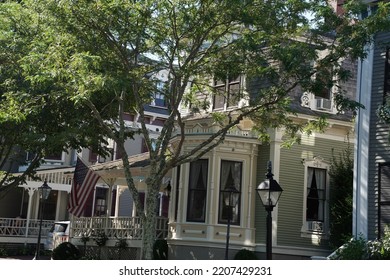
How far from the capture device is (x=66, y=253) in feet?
86.0

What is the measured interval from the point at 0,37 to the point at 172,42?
16.7 feet

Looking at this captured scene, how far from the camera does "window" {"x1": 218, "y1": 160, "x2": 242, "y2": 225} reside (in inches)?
886

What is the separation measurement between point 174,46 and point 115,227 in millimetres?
10498

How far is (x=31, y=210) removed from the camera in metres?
41.2

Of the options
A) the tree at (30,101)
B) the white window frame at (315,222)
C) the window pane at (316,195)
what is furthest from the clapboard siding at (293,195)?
the tree at (30,101)

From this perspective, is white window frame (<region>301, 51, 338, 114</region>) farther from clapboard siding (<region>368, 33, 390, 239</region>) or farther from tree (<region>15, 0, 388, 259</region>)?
tree (<region>15, 0, 388, 259</region>)

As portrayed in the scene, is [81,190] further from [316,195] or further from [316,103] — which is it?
[316,103]

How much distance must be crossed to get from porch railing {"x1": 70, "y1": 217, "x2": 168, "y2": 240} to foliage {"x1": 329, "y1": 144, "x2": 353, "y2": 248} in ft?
20.6

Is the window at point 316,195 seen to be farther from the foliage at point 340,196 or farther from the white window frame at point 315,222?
the foliage at point 340,196

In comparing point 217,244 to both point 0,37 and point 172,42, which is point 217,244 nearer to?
point 172,42

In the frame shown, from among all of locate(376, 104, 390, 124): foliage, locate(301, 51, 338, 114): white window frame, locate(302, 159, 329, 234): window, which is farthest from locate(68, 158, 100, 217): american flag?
locate(376, 104, 390, 124): foliage

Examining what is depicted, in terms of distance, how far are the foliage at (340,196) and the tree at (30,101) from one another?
888cm

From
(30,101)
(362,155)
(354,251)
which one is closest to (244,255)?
(354,251)

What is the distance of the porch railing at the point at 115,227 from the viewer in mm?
23891
